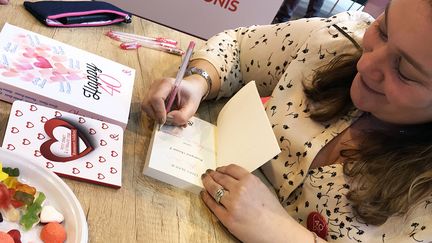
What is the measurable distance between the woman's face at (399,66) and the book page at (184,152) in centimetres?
31

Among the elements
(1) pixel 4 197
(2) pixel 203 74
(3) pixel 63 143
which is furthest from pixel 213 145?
(1) pixel 4 197

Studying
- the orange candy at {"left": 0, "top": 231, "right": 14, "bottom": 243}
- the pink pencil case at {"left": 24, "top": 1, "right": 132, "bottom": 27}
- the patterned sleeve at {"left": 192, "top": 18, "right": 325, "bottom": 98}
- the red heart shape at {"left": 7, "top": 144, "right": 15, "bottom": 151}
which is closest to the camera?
the orange candy at {"left": 0, "top": 231, "right": 14, "bottom": 243}

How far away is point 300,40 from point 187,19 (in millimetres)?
1222

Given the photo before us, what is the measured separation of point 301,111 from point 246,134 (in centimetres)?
20

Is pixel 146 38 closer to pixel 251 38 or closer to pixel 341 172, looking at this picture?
pixel 251 38

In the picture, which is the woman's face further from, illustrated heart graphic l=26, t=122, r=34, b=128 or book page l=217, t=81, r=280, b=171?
illustrated heart graphic l=26, t=122, r=34, b=128

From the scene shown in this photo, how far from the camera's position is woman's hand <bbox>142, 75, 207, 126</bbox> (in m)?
0.84

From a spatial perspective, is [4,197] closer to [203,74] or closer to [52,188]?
[52,188]

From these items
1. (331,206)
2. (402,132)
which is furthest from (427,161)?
(331,206)

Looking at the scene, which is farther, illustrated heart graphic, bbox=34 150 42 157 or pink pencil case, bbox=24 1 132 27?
pink pencil case, bbox=24 1 132 27

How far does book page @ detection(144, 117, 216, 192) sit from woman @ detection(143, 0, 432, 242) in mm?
26

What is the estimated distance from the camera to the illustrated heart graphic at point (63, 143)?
0.65 metres

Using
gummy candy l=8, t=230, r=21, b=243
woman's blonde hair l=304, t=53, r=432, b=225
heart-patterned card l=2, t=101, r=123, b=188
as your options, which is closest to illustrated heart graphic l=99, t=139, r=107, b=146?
heart-patterned card l=2, t=101, r=123, b=188

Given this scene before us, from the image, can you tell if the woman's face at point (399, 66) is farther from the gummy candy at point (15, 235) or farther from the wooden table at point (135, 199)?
the gummy candy at point (15, 235)
